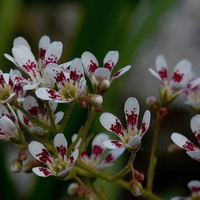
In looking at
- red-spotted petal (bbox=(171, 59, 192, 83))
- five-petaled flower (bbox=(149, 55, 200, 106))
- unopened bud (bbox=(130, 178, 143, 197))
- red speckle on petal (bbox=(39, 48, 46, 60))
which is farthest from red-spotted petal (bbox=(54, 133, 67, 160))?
red-spotted petal (bbox=(171, 59, 192, 83))

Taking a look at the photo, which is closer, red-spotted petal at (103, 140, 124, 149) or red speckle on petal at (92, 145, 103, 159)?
red-spotted petal at (103, 140, 124, 149)

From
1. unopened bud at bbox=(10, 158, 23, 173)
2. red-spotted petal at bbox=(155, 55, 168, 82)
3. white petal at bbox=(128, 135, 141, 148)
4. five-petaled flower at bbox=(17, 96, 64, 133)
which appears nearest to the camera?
white petal at bbox=(128, 135, 141, 148)

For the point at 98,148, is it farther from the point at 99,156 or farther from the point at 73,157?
the point at 73,157

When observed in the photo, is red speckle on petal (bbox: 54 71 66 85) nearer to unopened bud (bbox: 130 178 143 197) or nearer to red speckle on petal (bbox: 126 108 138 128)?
red speckle on petal (bbox: 126 108 138 128)

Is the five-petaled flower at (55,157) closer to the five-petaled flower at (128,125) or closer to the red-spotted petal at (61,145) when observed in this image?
the red-spotted petal at (61,145)

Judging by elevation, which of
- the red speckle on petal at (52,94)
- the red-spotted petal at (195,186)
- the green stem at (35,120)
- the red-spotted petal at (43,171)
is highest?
the red speckle on petal at (52,94)

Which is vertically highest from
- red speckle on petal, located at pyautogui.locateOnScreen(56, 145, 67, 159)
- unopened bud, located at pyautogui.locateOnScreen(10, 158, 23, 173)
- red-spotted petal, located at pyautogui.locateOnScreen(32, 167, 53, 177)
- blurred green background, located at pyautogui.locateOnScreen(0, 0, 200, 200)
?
red speckle on petal, located at pyautogui.locateOnScreen(56, 145, 67, 159)

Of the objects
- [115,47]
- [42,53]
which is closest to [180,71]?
[42,53]

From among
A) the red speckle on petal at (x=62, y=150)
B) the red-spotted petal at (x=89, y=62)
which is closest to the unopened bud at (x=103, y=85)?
the red-spotted petal at (x=89, y=62)

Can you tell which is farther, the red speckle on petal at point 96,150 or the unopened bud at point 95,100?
the red speckle on petal at point 96,150
